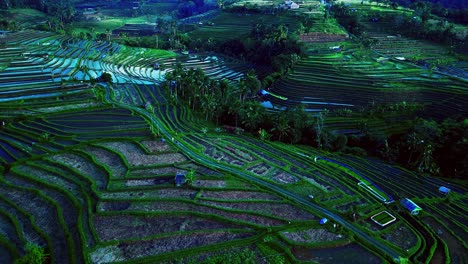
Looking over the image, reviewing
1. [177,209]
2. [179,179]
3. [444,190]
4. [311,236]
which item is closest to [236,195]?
[179,179]

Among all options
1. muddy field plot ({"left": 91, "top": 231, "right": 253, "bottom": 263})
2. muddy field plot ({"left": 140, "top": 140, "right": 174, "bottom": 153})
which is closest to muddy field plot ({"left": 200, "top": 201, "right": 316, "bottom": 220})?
muddy field plot ({"left": 91, "top": 231, "right": 253, "bottom": 263})

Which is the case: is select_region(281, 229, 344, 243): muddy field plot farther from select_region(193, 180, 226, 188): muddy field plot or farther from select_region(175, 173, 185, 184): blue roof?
select_region(175, 173, 185, 184): blue roof

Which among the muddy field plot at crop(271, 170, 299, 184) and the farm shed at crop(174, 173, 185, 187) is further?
the muddy field plot at crop(271, 170, 299, 184)

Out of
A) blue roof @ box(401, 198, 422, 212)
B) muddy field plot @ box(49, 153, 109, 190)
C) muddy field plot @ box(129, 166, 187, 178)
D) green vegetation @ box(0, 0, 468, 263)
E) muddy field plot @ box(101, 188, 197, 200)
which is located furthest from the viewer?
muddy field plot @ box(129, 166, 187, 178)

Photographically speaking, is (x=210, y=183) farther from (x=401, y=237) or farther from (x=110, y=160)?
(x=401, y=237)

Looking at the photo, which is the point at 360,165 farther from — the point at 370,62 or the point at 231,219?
the point at 370,62

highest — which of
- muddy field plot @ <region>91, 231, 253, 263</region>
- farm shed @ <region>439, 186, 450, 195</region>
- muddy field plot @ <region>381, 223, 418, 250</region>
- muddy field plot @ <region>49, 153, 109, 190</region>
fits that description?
muddy field plot @ <region>49, 153, 109, 190</region>

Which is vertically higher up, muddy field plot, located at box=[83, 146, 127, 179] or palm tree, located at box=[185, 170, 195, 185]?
palm tree, located at box=[185, 170, 195, 185]

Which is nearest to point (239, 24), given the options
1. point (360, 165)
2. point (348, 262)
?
point (360, 165)
